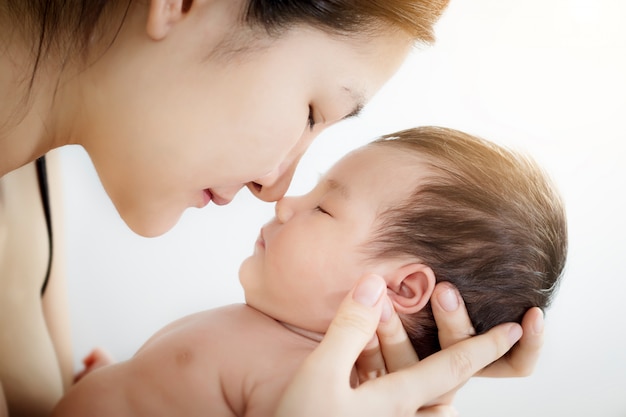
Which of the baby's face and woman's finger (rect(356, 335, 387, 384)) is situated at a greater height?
the baby's face

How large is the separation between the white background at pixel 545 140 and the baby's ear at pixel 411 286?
79cm

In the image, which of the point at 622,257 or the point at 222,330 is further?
the point at 622,257

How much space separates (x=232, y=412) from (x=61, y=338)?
0.62m

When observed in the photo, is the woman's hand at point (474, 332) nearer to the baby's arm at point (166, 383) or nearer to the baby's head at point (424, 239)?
the baby's head at point (424, 239)

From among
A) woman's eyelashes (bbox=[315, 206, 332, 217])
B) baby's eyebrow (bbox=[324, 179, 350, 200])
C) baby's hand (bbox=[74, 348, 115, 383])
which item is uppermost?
baby's eyebrow (bbox=[324, 179, 350, 200])

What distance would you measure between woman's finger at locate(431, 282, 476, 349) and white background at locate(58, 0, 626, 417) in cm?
82

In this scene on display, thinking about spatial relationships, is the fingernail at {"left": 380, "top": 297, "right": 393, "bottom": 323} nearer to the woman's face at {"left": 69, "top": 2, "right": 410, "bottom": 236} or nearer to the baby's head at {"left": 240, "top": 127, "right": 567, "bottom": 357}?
the baby's head at {"left": 240, "top": 127, "right": 567, "bottom": 357}

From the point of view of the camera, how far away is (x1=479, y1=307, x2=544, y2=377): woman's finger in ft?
4.00

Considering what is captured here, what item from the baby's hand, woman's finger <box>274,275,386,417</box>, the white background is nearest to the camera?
woman's finger <box>274,275,386,417</box>

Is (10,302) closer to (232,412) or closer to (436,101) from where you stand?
(232,412)

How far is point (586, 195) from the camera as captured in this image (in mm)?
1938

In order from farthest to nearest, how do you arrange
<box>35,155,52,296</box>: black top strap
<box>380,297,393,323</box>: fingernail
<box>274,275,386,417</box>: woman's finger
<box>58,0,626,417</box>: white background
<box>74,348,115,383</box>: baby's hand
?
<box>58,0,626,417</box>: white background < <box>74,348,115,383</box>: baby's hand < <box>35,155,52,296</box>: black top strap < <box>380,297,393,323</box>: fingernail < <box>274,275,386,417</box>: woman's finger

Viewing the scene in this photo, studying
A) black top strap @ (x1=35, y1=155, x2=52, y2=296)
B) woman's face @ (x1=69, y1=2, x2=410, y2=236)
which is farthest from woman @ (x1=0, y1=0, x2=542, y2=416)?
black top strap @ (x1=35, y1=155, x2=52, y2=296)

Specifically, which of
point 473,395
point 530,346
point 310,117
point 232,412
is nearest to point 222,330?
point 232,412
